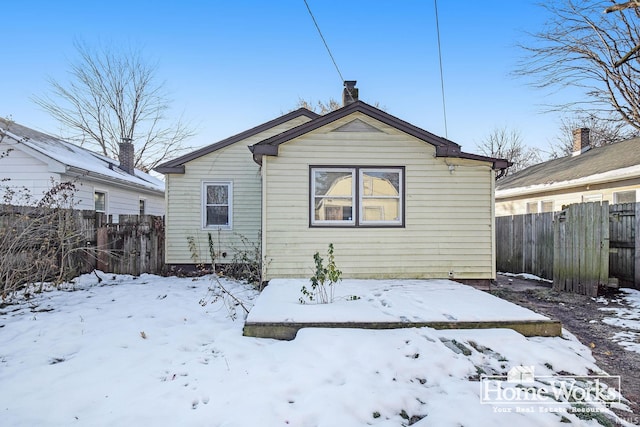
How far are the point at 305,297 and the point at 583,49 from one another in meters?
13.5

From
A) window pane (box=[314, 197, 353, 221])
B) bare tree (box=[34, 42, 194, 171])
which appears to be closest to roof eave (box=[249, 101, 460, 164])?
window pane (box=[314, 197, 353, 221])

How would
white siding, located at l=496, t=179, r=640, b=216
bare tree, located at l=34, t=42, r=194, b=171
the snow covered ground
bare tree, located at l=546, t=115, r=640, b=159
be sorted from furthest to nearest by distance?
1. bare tree, located at l=34, t=42, r=194, b=171
2. bare tree, located at l=546, t=115, r=640, b=159
3. white siding, located at l=496, t=179, r=640, b=216
4. the snow covered ground

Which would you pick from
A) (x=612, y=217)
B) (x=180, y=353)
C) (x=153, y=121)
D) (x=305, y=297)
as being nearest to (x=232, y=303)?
(x=305, y=297)

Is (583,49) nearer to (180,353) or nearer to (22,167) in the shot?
Answer: (180,353)

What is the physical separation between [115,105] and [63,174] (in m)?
15.6

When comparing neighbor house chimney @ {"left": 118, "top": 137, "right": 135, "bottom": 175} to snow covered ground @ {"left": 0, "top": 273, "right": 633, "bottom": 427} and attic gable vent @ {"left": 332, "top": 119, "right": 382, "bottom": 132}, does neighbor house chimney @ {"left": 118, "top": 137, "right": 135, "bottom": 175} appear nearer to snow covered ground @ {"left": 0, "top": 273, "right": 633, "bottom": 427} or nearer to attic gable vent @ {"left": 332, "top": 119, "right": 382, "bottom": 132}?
snow covered ground @ {"left": 0, "top": 273, "right": 633, "bottom": 427}

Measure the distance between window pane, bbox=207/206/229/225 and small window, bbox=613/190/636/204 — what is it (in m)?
11.5

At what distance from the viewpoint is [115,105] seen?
2222 cm

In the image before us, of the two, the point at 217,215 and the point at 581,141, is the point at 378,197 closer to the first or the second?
the point at 217,215

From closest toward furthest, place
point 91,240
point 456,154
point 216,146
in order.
→ 1. point 456,154
2. point 91,240
3. point 216,146

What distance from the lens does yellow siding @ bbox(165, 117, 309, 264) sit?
31.0 ft

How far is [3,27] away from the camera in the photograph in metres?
13.1

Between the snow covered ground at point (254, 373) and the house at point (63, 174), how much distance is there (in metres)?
4.91

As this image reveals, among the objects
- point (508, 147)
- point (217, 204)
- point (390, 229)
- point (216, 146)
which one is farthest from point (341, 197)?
point (508, 147)
